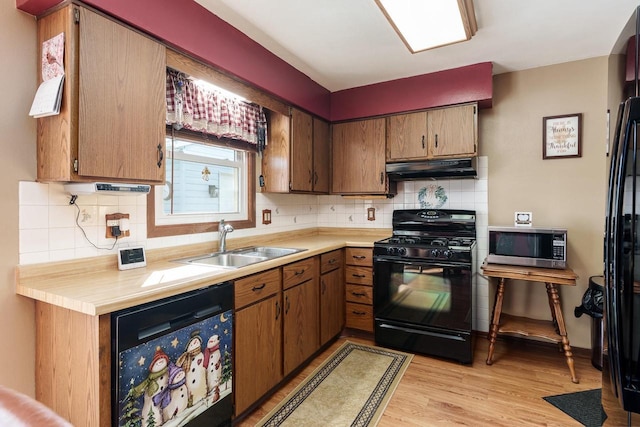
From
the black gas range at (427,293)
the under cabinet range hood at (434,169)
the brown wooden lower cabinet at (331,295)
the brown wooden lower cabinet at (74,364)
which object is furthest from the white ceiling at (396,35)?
the brown wooden lower cabinet at (74,364)

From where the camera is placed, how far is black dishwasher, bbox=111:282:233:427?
1290mm

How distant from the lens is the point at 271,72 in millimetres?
2490

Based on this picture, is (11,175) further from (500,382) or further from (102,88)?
(500,382)

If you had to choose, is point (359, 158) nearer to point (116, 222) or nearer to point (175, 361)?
point (116, 222)

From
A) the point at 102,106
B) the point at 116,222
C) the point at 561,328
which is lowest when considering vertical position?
the point at 561,328

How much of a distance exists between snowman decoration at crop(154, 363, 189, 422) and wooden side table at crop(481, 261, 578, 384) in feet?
7.02

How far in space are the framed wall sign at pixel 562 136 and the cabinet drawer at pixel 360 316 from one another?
6.50ft

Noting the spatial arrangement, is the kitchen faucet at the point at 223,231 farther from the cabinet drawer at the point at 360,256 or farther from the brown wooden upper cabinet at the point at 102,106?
the cabinet drawer at the point at 360,256

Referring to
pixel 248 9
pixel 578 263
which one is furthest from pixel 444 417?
pixel 248 9

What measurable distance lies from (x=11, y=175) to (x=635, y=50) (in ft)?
7.40

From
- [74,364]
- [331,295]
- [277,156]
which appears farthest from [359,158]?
[74,364]

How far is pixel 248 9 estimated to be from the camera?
6.38ft

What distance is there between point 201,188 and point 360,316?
1748mm

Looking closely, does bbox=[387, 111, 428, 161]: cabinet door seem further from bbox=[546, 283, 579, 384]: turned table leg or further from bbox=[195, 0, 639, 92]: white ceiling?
bbox=[546, 283, 579, 384]: turned table leg
